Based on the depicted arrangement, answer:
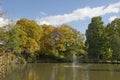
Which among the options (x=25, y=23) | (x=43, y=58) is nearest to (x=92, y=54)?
(x=43, y=58)

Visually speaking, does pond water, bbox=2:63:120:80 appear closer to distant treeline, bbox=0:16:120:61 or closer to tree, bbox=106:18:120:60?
tree, bbox=106:18:120:60

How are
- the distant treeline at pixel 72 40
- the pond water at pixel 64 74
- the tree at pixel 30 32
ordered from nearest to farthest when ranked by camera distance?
the pond water at pixel 64 74, the tree at pixel 30 32, the distant treeline at pixel 72 40

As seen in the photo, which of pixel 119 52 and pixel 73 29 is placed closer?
pixel 119 52

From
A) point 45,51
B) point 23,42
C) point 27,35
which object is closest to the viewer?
point 23,42

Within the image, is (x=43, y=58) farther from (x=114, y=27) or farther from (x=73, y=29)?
(x=114, y=27)

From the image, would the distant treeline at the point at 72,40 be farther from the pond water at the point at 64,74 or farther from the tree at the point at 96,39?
the pond water at the point at 64,74

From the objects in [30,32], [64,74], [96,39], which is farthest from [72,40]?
[64,74]

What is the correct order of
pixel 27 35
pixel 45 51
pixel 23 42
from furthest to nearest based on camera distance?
pixel 45 51, pixel 27 35, pixel 23 42

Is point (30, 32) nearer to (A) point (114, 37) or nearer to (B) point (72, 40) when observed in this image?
(B) point (72, 40)

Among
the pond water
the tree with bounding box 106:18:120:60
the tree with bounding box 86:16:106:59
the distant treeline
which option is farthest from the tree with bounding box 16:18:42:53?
the pond water

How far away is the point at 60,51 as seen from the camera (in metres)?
55.8

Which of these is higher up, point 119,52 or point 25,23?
point 25,23

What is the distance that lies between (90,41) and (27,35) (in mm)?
11616

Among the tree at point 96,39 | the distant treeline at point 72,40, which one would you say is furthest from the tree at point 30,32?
the tree at point 96,39
